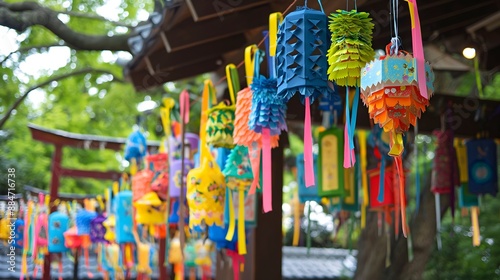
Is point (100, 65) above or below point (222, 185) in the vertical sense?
above

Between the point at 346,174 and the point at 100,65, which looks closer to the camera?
the point at 346,174

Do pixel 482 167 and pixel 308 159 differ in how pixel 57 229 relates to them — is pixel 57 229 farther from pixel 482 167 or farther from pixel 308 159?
pixel 308 159

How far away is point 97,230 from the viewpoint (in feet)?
17.7

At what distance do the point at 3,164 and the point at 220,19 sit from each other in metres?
4.61

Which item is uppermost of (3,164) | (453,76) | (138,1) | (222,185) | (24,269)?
(138,1)

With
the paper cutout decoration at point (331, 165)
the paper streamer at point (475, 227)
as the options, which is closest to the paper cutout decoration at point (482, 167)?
the paper streamer at point (475, 227)

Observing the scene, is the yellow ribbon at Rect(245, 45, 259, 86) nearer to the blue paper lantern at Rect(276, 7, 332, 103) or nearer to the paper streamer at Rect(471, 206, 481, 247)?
the blue paper lantern at Rect(276, 7, 332, 103)

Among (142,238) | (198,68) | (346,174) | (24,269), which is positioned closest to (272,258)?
(346,174)

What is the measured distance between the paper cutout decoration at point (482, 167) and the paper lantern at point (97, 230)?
2785mm

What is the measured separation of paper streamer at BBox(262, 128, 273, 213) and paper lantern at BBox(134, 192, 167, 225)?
64.1 inches

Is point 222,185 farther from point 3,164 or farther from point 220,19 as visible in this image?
point 3,164

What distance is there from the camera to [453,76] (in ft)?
18.3

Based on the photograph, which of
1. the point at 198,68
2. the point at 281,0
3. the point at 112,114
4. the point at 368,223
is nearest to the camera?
the point at 281,0

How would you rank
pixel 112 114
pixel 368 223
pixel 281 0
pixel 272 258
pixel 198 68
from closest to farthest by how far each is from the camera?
pixel 281 0 < pixel 272 258 < pixel 198 68 < pixel 368 223 < pixel 112 114
